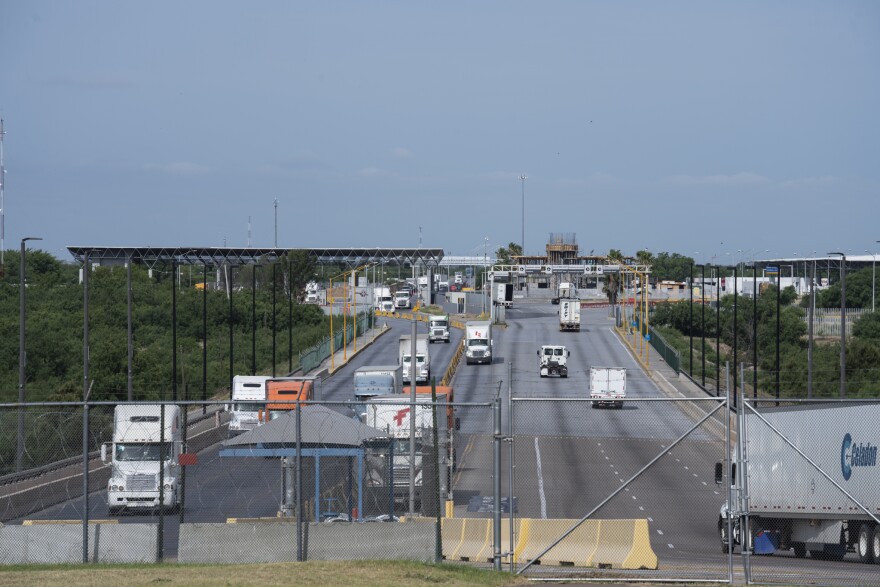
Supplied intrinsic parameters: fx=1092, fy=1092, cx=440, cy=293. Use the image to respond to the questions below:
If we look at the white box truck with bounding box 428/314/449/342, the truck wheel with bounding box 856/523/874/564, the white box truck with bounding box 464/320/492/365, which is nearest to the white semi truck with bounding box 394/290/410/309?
the white box truck with bounding box 428/314/449/342

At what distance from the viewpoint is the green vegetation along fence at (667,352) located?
7456 centimetres

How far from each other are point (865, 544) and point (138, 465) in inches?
602

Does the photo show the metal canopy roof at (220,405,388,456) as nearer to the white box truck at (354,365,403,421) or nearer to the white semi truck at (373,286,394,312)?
the white box truck at (354,365,403,421)

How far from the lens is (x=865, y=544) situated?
20.3 meters

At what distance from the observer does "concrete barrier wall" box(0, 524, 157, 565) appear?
16859mm

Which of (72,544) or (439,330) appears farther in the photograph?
(439,330)

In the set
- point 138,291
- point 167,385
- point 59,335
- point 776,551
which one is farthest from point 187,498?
point 138,291

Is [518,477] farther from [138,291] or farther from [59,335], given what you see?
[138,291]

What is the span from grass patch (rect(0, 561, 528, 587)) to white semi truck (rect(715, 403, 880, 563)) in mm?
7205

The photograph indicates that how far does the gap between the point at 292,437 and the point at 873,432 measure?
1132cm

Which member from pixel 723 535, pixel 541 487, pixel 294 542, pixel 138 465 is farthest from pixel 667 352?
pixel 294 542

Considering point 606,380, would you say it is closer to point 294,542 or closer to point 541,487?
point 541,487

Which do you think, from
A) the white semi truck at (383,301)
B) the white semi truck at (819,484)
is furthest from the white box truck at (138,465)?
the white semi truck at (383,301)

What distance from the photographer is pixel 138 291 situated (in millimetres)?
112438
